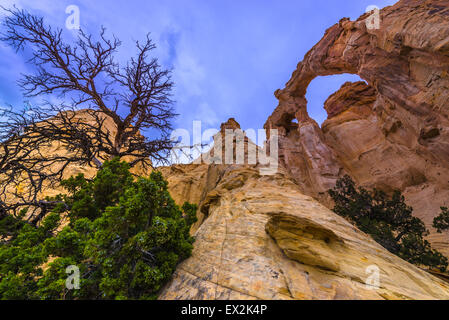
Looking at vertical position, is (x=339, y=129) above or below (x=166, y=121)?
above

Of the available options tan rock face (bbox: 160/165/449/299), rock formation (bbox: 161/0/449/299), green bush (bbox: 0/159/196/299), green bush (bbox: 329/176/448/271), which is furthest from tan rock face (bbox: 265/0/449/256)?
green bush (bbox: 0/159/196/299)

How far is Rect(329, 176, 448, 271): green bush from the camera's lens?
928 centimetres

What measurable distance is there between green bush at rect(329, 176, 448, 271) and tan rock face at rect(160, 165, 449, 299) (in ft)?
24.3

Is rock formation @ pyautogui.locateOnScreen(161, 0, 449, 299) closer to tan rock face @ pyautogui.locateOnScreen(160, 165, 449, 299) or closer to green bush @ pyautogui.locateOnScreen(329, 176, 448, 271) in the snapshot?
tan rock face @ pyautogui.locateOnScreen(160, 165, 449, 299)

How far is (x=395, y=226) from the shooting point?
490 inches

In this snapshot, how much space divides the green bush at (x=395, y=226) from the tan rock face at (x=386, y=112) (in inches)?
68.8

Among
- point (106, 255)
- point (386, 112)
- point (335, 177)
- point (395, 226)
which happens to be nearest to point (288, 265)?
point (106, 255)

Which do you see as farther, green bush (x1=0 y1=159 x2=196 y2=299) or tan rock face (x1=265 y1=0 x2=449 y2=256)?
tan rock face (x1=265 y1=0 x2=449 y2=256)

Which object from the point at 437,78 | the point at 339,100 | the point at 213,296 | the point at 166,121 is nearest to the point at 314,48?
the point at 339,100

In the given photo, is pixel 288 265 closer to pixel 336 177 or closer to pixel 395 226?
pixel 395 226

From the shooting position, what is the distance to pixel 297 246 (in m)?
3.75

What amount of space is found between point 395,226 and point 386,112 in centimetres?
1139
